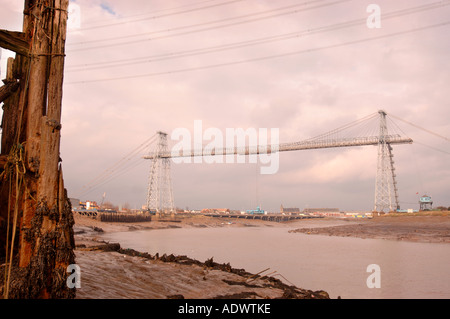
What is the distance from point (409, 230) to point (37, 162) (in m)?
45.2

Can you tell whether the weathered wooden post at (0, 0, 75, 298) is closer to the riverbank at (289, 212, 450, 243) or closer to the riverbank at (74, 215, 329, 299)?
the riverbank at (74, 215, 329, 299)

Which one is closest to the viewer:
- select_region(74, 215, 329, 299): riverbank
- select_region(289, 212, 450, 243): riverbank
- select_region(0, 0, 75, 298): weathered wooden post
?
select_region(0, 0, 75, 298): weathered wooden post

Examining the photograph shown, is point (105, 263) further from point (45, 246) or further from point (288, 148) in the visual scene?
point (288, 148)

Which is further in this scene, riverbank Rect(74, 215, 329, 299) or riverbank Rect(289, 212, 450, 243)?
riverbank Rect(289, 212, 450, 243)

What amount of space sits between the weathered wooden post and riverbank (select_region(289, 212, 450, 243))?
35629mm

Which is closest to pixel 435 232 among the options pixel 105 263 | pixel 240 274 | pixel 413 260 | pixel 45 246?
pixel 413 260

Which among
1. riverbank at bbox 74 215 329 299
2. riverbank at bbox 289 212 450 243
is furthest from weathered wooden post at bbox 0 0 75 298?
riverbank at bbox 289 212 450 243

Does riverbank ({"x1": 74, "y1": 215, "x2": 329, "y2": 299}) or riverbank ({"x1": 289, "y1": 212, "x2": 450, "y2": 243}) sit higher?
riverbank ({"x1": 74, "y1": 215, "x2": 329, "y2": 299})

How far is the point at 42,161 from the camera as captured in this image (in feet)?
16.8

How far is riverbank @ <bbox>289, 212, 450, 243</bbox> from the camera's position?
3422cm

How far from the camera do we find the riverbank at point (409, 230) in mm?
34219

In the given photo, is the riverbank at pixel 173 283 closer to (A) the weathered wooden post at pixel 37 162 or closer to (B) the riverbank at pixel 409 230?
(A) the weathered wooden post at pixel 37 162

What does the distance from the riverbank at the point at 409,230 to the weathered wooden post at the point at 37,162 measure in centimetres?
3563

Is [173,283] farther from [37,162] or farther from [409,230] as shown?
[409,230]
